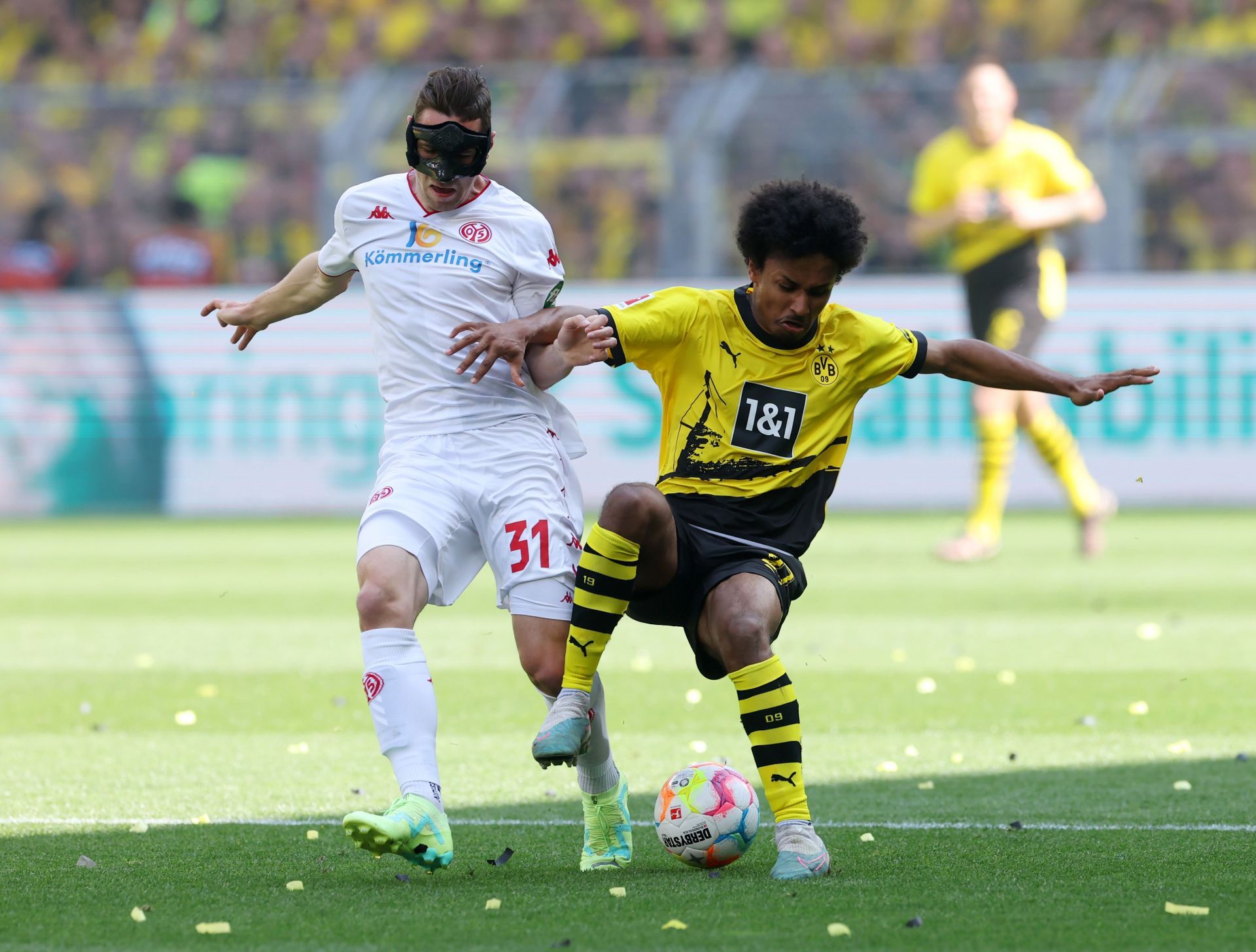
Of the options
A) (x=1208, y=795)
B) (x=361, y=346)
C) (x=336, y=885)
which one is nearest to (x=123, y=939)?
(x=336, y=885)

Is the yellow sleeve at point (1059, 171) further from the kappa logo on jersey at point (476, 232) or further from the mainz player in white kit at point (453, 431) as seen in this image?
the kappa logo on jersey at point (476, 232)

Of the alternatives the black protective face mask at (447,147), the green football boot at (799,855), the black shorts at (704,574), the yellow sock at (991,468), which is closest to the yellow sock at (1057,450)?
the yellow sock at (991,468)

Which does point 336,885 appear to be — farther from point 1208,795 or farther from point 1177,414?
point 1177,414

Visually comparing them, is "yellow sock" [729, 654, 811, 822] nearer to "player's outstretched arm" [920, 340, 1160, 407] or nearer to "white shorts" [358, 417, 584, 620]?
"white shorts" [358, 417, 584, 620]

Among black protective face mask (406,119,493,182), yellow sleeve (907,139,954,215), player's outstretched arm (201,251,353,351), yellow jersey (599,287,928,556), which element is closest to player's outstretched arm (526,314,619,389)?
yellow jersey (599,287,928,556)

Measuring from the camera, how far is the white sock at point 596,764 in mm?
4570

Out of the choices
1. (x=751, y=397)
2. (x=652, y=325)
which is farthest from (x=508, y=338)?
(x=751, y=397)

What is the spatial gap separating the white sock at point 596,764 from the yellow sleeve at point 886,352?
3.45 ft

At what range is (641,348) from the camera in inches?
181

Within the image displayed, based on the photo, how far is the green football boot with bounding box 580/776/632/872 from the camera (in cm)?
450

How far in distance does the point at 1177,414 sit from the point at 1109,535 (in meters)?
2.33

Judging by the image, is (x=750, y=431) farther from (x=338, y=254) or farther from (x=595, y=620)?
(x=338, y=254)

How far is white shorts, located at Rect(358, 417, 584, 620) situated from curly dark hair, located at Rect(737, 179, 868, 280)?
0.78m

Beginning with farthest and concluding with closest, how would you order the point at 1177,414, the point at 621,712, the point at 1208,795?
the point at 1177,414
the point at 621,712
the point at 1208,795
